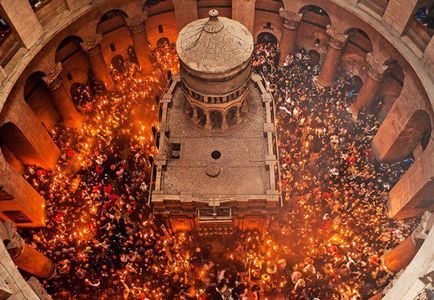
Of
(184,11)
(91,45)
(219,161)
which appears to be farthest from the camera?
(184,11)

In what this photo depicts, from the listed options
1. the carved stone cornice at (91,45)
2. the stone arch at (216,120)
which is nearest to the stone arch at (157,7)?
the carved stone cornice at (91,45)

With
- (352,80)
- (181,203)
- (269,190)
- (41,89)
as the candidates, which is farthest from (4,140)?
(352,80)

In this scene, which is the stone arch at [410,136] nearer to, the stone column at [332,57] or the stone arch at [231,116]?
the stone column at [332,57]

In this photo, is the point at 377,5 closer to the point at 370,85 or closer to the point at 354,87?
the point at 370,85

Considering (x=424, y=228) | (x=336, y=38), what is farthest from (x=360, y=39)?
(x=424, y=228)

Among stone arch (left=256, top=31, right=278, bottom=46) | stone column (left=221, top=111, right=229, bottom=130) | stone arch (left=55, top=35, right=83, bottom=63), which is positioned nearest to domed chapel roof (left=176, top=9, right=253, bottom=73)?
stone column (left=221, top=111, right=229, bottom=130)

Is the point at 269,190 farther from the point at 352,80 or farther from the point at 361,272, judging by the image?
the point at 352,80

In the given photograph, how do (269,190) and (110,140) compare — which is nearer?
(269,190)
